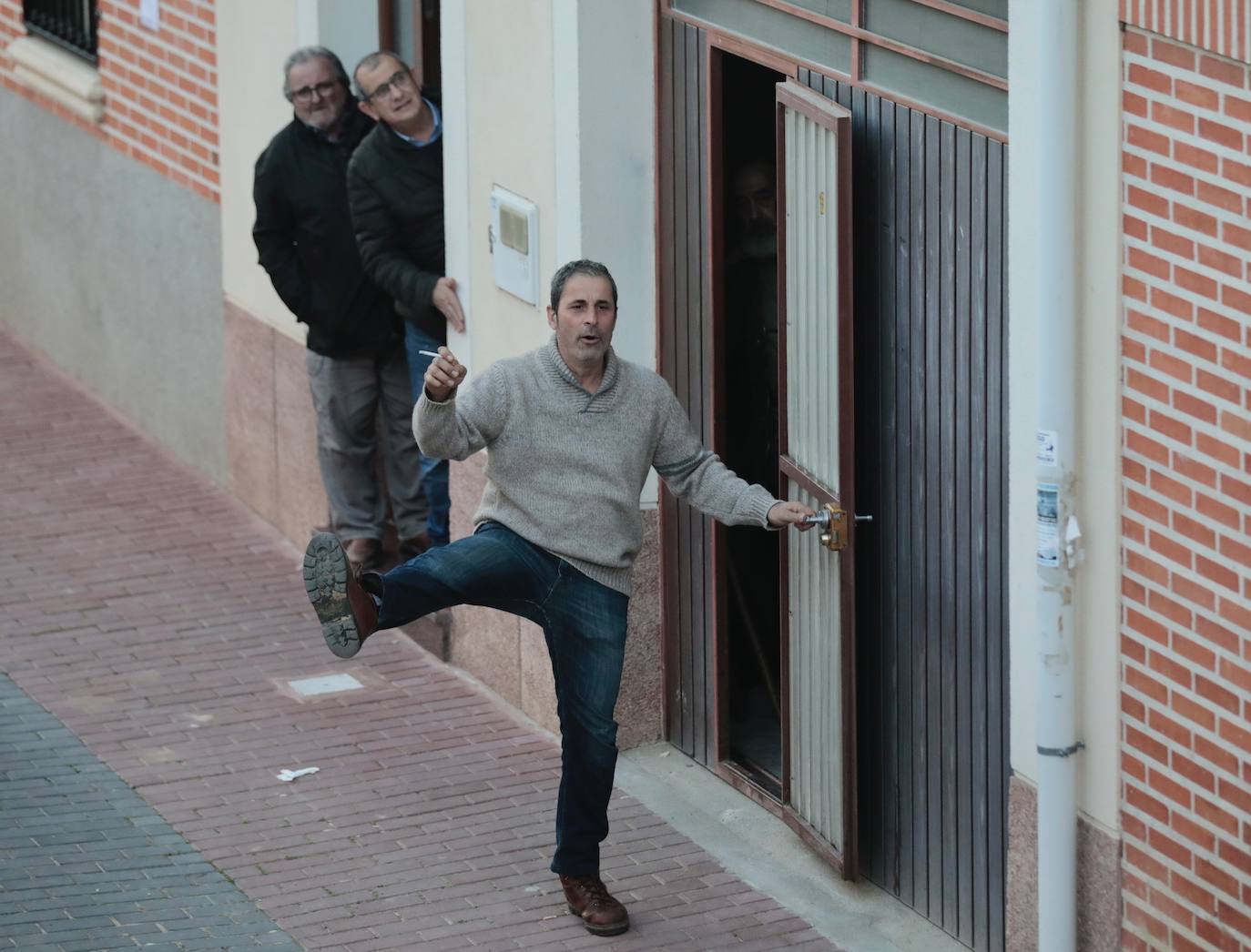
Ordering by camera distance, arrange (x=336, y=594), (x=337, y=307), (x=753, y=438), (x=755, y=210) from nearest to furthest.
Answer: (x=336, y=594), (x=755, y=210), (x=753, y=438), (x=337, y=307)

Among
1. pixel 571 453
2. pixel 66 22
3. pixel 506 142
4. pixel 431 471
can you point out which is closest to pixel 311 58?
pixel 506 142

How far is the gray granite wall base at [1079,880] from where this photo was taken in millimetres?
5816

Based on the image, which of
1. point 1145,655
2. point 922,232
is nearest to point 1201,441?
point 1145,655

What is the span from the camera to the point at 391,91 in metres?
8.63

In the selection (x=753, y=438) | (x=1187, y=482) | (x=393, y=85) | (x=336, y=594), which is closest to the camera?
(x=1187, y=482)

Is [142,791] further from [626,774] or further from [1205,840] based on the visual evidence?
[1205,840]

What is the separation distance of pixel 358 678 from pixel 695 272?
89.0 inches

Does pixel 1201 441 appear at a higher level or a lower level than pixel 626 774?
higher

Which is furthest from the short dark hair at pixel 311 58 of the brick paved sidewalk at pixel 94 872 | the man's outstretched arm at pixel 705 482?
the man's outstretched arm at pixel 705 482

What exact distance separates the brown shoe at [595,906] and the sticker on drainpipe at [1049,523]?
180 centimetres

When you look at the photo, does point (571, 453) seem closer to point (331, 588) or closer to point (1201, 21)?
point (331, 588)

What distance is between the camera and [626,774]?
314 inches

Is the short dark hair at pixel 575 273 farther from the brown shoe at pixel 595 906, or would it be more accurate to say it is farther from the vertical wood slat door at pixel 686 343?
the brown shoe at pixel 595 906

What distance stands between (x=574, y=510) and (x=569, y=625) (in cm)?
33
